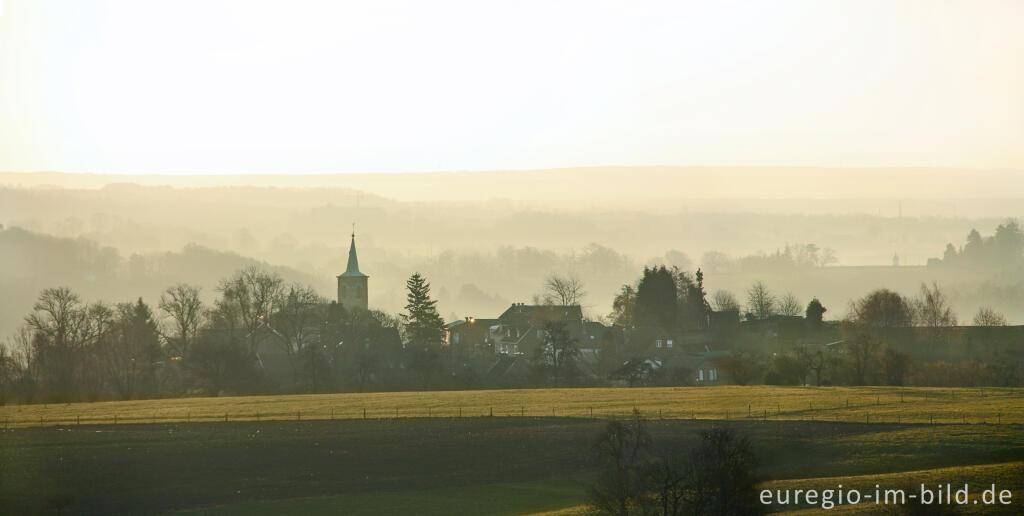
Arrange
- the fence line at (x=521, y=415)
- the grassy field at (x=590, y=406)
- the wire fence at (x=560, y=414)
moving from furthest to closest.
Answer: the grassy field at (x=590, y=406)
the wire fence at (x=560, y=414)
the fence line at (x=521, y=415)

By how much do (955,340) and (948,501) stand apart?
258 feet

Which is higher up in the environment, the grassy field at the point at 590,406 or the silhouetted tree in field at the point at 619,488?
the grassy field at the point at 590,406

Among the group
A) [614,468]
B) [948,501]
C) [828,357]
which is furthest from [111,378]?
[948,501]

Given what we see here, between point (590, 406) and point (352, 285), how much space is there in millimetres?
99280

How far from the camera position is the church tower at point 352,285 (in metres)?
168

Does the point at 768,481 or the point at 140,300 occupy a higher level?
the point at 140,300

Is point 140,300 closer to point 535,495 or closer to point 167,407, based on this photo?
point 167,407

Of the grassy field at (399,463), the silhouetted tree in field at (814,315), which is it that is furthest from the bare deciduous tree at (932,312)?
the grassy field at (399,463)

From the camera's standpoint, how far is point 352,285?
16912 centimetres

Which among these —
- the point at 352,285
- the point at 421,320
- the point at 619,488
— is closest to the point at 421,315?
the point at 421,320

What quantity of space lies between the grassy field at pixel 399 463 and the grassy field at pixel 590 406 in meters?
4.75

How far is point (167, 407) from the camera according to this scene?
79.3 m

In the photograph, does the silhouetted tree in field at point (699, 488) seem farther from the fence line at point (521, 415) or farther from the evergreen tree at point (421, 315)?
the evergreen tree at point (421, 315)

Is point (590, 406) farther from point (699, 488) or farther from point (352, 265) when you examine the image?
point (352, 265)
